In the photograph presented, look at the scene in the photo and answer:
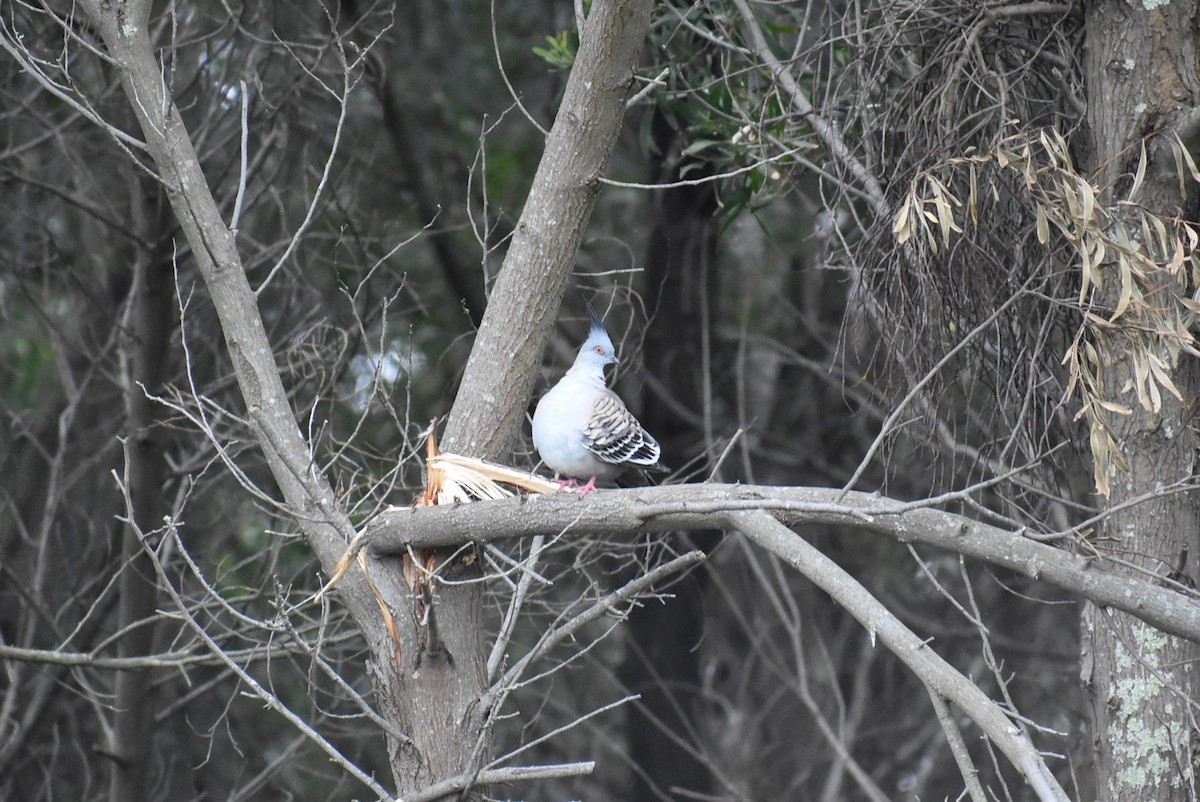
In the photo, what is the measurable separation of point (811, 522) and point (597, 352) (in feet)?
4.79

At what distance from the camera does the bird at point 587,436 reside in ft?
10.4

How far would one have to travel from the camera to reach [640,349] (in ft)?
13.1

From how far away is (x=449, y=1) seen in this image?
6.46 m

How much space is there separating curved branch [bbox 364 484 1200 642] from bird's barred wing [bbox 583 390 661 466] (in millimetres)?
682

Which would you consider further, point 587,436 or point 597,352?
point 597,352

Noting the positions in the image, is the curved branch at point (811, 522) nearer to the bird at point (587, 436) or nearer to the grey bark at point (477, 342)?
the grey bark at point (477, 342)

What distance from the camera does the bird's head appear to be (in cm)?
349

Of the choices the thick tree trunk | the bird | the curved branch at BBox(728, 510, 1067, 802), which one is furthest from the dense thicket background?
the bird

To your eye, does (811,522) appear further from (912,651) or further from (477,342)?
(477,342)

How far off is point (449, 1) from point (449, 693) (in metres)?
4.65

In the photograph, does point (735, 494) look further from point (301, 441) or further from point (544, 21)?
point (544, 21)

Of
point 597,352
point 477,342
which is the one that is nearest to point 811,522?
point 477,342

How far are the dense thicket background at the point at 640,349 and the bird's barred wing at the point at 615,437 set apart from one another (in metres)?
0.36

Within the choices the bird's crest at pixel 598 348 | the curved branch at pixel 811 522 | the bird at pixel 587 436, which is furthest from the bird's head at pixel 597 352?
the curved branch at pixel 811 522
